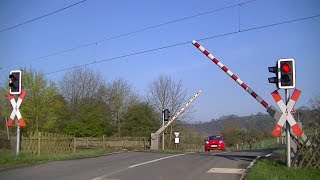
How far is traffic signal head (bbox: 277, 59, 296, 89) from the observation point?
1395 centimetres

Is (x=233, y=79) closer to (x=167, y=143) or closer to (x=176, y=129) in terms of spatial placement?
(x=167, y=143)

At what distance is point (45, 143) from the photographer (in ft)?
75.2

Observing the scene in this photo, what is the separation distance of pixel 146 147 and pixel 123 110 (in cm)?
2249

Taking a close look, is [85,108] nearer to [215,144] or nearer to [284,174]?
[215,144]

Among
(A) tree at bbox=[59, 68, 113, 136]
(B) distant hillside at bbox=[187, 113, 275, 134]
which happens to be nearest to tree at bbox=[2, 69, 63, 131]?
(A) tree at bbox=[59, 68, 113, 136]

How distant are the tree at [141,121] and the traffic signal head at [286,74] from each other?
34.9 metres

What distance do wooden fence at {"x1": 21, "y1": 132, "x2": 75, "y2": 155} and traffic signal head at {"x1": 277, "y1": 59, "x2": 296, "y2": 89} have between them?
44.0 ft

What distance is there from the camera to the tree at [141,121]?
49.3 metres

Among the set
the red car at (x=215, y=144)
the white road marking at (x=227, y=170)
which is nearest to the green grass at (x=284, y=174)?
the white road marking at (x=227, y=170)

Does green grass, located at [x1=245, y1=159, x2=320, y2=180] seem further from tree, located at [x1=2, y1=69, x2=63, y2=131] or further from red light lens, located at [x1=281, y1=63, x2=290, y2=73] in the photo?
tree, located at [x1=2, y1=69, x2=63, y2=131]

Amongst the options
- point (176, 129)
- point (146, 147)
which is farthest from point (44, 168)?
point (176, 129)

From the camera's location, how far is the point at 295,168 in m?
13.5

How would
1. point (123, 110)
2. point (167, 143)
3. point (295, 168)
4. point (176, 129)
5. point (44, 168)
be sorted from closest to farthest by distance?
point (295, 168)
point (44, 168)
point (167, 143)
point (176, 129)
point (123, 110)

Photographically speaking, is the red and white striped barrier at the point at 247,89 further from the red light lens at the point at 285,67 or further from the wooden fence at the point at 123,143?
the wooden fence at the point at 123,143
